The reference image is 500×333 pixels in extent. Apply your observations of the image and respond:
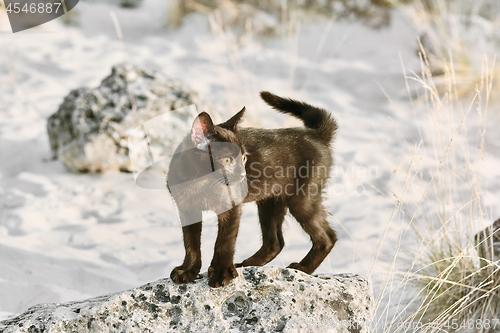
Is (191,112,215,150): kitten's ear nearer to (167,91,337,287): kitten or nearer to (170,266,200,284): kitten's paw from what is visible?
(167,91,337,287): kitten

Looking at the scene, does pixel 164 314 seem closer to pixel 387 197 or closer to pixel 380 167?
pixel 387 197

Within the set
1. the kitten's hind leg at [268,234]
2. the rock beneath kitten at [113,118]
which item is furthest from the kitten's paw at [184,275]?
the rock beneath kitten at [113,118]

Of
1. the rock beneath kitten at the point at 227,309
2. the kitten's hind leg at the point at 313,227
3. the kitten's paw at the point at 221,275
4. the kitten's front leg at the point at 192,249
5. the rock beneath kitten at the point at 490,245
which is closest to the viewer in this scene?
the rock beneath kitten at the point at 227,309

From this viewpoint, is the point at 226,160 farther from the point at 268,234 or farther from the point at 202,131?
the point at 268,234

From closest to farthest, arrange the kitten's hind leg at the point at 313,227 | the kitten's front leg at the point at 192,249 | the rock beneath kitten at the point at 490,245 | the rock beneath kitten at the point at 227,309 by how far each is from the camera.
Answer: the rock beneath kitten at the point at 227,309 → the kitten's front leg at the point at 192,249 → the kitten's hind leg at the point at 313,227 → the rock beneath kitten at the point at 490,245

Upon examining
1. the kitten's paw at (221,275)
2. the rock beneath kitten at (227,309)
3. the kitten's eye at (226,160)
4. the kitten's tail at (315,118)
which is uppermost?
the kitten's eye at (226,160)

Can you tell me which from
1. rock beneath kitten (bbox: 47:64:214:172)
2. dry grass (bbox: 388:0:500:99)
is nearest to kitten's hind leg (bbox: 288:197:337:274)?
rock beneath kitten (bbox: 47:64:214:172)

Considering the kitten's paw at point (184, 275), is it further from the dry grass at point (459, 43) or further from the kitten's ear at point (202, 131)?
the dry grass at point (459, 43)

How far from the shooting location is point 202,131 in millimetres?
1744

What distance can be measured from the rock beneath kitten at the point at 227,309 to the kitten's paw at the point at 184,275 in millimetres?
22

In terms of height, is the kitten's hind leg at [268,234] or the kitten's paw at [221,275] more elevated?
the kitten's paw at [221,275]

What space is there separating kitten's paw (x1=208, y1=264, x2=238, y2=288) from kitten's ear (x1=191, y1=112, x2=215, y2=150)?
520mm

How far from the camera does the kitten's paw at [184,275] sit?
1.84 m

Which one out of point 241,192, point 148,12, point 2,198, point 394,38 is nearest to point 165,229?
→ point 2,198
